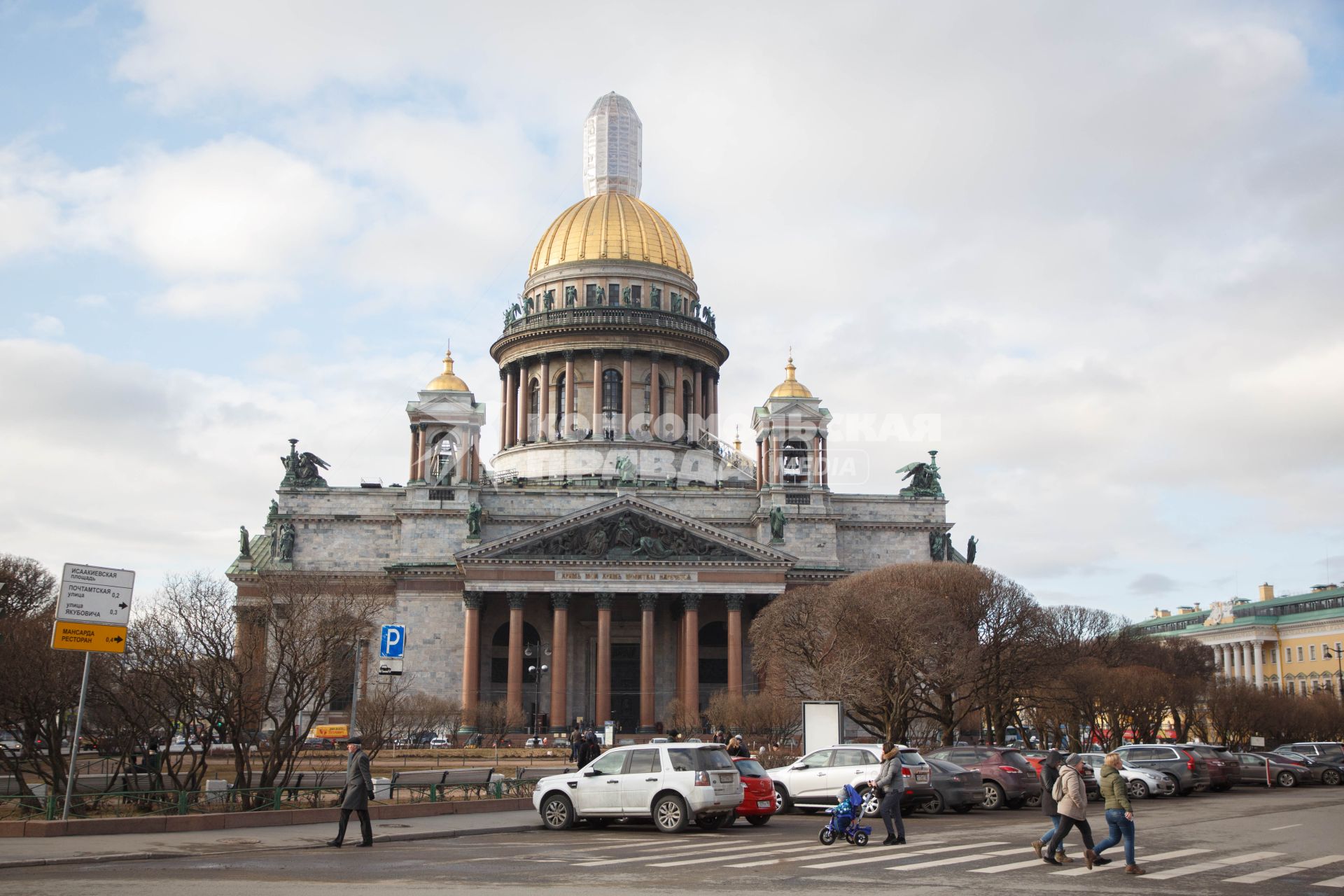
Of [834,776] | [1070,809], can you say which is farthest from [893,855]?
[834,776]

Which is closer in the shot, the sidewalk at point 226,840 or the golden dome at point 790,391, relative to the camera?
the sidewalk at point 226,840

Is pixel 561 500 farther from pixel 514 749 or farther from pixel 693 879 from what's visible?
pixel 693 879

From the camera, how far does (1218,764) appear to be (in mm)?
41750

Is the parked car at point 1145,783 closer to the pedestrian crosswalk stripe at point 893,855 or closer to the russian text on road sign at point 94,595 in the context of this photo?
the pedestrian crosswalk stripe at point 893,855

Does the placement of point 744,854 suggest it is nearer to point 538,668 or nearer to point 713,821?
point 713,821

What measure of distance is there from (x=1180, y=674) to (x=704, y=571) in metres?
31.1

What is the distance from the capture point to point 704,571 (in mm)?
73062

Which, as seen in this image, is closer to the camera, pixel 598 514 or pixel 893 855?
pixel 893 855

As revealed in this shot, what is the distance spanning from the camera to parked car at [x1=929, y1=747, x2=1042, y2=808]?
34312 millimetres

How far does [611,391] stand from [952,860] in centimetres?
7073

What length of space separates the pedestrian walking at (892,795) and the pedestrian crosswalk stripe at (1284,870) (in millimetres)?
6177

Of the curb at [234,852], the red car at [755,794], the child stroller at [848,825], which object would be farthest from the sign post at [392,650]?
the child stroller at [848,825]

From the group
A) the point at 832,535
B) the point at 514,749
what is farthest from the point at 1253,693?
the point at 514,749

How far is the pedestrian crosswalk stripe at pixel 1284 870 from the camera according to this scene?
62.1 feet
